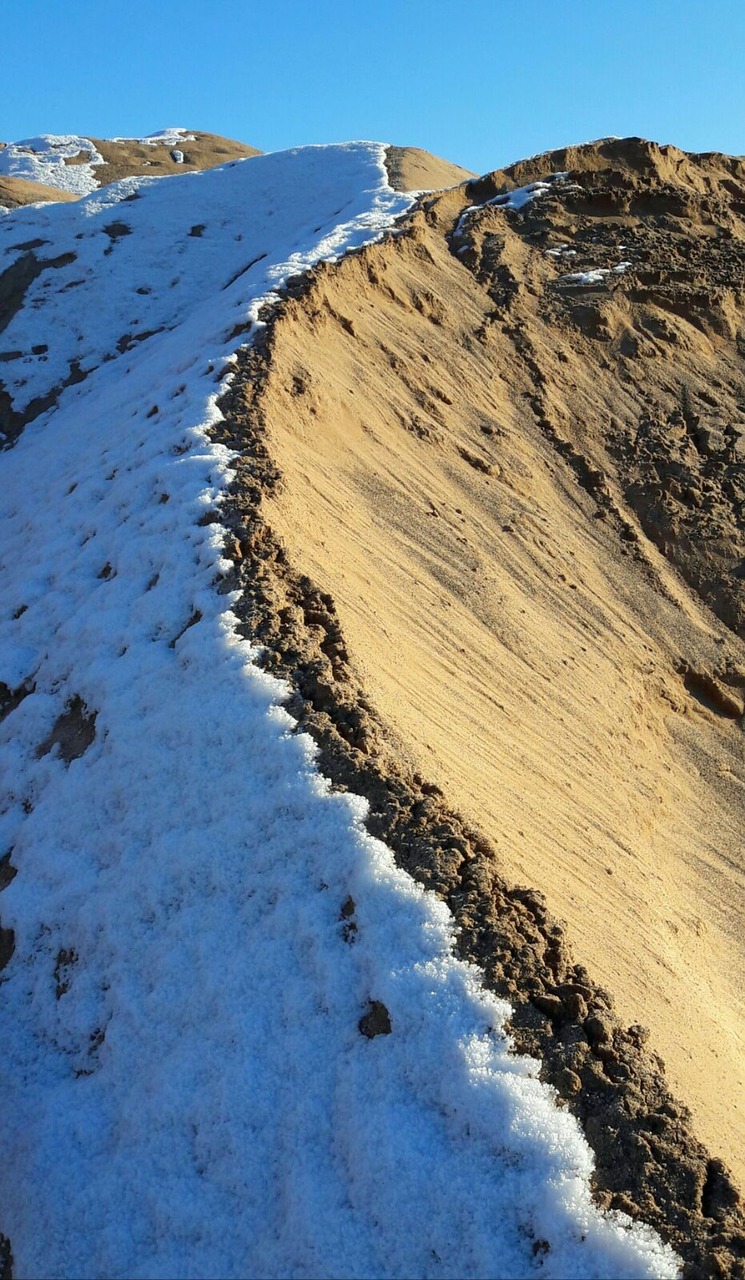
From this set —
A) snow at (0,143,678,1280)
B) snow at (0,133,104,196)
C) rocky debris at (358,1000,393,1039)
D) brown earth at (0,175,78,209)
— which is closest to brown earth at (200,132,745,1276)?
snow at (0,143,678,1280)

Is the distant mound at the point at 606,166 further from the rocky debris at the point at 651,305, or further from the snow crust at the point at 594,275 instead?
the snow crust at the point at 594,275

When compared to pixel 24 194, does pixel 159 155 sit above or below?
above

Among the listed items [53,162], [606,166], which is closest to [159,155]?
[53,162]

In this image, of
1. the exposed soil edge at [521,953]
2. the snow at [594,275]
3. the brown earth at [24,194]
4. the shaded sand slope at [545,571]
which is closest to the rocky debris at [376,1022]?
the exposed soil edge at [521,953]

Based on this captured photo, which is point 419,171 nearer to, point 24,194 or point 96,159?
point 24,194

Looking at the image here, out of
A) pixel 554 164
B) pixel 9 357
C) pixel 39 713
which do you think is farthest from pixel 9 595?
pixel 554 164

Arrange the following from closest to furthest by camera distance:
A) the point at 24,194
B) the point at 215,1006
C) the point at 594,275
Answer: the point at 215,1006 < the point at 594,275 < the point at 24,194

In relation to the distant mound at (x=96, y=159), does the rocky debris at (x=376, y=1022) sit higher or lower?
lower
